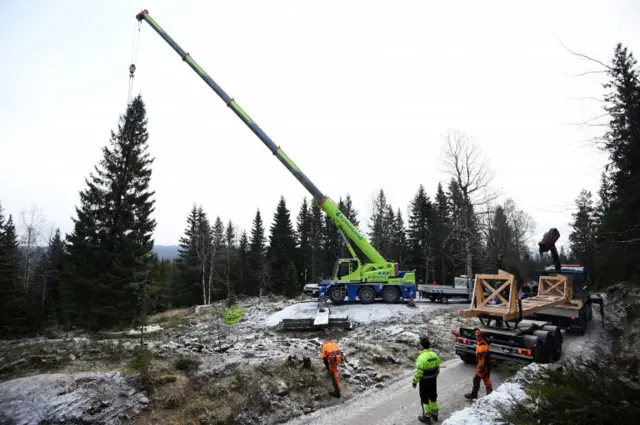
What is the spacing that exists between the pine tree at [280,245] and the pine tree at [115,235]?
23.9 metres

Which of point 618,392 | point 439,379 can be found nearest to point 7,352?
point 439,379

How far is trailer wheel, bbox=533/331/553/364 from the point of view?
8.93 meters

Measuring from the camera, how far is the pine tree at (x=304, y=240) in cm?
4903

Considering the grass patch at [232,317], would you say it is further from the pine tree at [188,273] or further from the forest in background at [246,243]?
the pine tree at [188,273]

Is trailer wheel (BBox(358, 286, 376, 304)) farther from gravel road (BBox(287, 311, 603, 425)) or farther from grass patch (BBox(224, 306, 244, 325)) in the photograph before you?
gravel road (BBox(287, 311, 603, 425))

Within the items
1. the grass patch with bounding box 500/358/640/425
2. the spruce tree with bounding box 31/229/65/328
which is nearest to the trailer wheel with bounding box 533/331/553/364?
the grass patch with bounding box 500/358/640/425

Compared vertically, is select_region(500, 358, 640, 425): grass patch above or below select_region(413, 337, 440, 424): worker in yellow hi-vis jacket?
above

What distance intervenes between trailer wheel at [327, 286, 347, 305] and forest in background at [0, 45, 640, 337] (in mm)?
7960

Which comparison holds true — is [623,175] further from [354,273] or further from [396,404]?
[396,404]

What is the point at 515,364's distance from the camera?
957cm

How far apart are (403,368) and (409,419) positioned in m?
3.83

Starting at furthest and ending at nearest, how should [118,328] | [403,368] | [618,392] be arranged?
[118,328] < [403,368] < [618,392]

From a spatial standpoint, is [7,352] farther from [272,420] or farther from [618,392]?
[618,392]

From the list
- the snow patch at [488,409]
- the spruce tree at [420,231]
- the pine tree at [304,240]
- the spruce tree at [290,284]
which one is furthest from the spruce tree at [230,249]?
the snow patch at [488,409]
